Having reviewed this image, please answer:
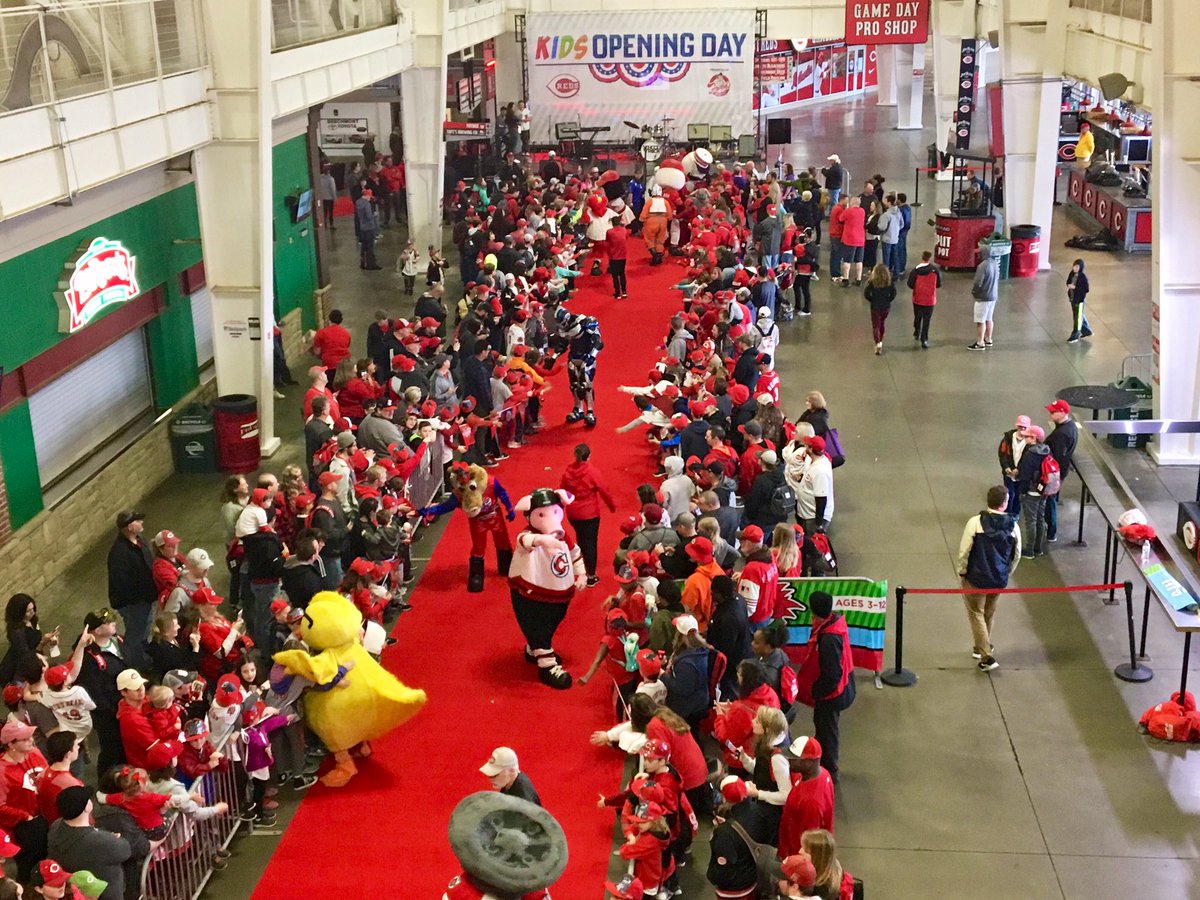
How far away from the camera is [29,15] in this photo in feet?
38.4

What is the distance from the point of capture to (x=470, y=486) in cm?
1254

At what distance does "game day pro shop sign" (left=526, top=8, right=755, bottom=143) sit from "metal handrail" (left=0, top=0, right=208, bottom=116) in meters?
19.5

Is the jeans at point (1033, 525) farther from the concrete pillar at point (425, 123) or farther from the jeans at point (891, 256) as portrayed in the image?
the concrete pillar at point (425, 123)

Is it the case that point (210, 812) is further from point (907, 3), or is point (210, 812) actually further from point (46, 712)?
point (907, 3)

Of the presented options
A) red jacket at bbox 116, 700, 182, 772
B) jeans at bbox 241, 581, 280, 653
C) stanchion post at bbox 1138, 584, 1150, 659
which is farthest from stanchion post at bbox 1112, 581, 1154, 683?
red jacket at bbox 116, 700, 182, 772

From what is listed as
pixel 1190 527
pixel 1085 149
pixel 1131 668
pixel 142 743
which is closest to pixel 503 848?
pixel 142 743

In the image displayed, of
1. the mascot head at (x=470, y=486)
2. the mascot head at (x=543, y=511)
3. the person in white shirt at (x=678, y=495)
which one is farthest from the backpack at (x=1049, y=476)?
the mascot head at (x=470, y=486)

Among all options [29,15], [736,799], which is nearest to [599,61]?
[29,15]

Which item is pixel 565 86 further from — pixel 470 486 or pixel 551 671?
pixel 551 671

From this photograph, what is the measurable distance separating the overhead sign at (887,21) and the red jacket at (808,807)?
24091 mm

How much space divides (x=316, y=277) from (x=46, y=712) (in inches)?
574

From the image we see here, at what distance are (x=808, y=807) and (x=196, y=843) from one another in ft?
13.5

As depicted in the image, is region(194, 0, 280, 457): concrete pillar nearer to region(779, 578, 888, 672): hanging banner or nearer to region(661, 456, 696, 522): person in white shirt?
region(661, 456, 696, 522): person in white shirt

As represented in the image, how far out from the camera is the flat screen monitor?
70.5 feet
